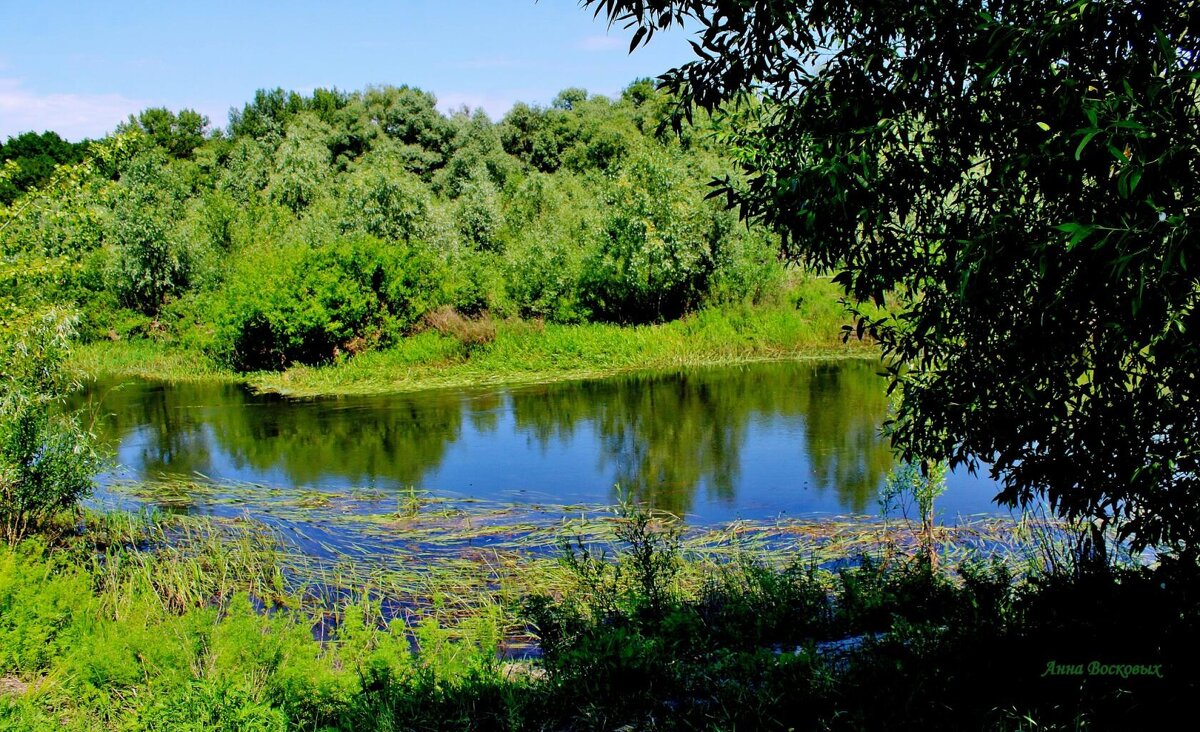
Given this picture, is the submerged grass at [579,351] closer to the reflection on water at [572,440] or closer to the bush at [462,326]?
the bush at [462,326]

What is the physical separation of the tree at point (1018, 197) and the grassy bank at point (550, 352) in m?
14.7

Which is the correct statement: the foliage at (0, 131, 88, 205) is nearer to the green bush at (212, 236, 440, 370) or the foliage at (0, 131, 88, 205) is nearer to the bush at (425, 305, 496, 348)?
the green bush at (212, 236, 440, 370)

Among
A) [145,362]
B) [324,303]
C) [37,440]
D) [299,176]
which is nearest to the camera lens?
[37,440]

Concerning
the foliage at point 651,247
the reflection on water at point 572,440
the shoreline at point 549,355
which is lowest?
the reflection on water at point 572,440

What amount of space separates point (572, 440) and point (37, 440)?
699 centimetres

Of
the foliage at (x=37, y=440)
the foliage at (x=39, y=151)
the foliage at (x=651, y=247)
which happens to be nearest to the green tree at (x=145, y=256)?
the foliage at (x=651, y=247)

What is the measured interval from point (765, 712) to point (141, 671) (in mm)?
3356

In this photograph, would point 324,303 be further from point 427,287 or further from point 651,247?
point 651,247

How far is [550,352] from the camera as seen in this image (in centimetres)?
2044

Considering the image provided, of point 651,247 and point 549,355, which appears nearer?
point 549,355

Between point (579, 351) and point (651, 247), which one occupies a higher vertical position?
point (651, 247)

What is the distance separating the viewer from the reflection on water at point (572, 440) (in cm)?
1029

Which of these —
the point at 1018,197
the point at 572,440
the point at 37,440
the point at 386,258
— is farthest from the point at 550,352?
the point at 1018,197

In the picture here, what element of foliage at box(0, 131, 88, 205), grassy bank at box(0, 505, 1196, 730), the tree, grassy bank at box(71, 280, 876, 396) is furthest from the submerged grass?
foliage at box(0, 131, 88, 205)
